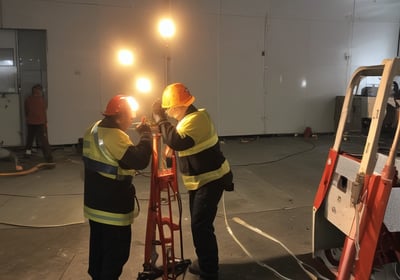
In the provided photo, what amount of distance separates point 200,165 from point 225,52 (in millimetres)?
7258

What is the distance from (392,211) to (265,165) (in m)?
4.92

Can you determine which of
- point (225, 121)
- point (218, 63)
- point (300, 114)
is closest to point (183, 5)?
point (218, 63)

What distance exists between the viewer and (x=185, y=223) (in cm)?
424

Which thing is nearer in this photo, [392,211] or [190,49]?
A: [392,211]

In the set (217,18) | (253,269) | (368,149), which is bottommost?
(253,269)

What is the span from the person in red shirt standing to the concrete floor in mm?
421

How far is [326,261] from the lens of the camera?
10.4 feet

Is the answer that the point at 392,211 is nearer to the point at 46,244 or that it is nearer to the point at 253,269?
the point at 253,269

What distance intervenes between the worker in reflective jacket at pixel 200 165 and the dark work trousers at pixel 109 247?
22.8 inches

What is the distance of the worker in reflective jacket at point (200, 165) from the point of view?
9.14ft

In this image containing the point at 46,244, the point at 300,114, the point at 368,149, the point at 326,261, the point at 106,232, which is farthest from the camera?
the point at 300,114

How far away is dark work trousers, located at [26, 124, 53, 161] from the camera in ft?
24.4

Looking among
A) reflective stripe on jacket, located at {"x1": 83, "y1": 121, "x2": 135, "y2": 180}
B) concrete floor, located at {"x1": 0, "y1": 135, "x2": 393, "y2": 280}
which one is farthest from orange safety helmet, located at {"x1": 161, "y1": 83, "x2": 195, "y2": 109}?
concrete floor, located at {"x1": 0, "y1": 135, "x2": 393, "y2": 280}

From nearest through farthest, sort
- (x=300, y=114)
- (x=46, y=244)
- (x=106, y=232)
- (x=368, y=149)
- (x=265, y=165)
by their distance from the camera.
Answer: (x=368, y=149) < (x=106, y=232) < (x=46, y=244) < (x=265, y=165) < (x=300, y=114)
